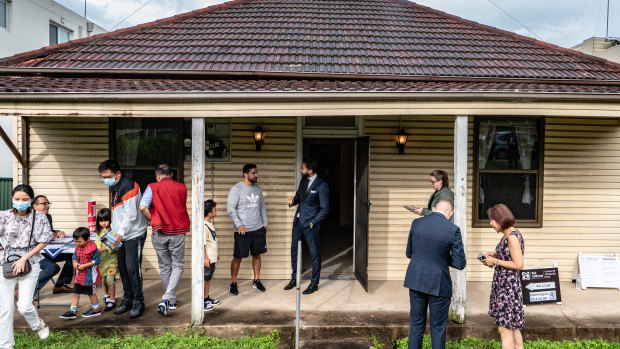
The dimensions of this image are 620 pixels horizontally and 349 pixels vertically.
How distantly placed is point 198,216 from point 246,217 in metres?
1.00

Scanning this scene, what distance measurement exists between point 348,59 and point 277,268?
3.78 m

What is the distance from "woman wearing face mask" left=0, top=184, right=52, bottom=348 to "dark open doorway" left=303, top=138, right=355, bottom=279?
4111 mm

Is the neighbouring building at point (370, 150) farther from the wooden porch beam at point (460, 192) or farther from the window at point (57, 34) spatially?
the window at point (57, 34)

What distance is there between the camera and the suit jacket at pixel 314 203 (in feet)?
18.5


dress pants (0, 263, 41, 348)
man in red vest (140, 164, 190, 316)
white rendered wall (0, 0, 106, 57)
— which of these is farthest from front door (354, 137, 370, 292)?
white rendered wall (0, 0, 106, 57)

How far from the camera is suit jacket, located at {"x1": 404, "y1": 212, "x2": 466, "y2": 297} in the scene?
3541 mm

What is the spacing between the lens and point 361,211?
6000 mm

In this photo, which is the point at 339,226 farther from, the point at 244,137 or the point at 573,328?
the point at 573,328

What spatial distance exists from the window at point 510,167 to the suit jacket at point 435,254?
10.5 ft

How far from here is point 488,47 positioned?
759 centimetres

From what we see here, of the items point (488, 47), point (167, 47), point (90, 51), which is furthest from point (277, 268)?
point (488, 47)

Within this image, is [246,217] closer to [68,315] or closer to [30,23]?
[68,315]

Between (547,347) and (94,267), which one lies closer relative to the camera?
(547,347)

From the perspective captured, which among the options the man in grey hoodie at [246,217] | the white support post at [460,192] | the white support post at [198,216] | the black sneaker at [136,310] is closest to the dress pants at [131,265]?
the black sneaker at [136,310]
